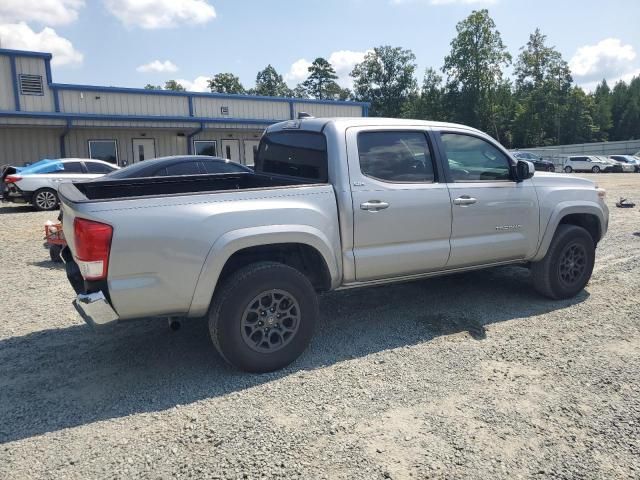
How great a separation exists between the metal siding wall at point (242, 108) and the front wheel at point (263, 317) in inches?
911

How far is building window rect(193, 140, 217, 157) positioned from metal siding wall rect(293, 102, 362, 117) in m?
4.88

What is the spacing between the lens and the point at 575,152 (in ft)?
185

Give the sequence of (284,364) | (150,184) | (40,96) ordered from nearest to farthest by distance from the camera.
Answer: (284,364)
(150,184)
(40,96)

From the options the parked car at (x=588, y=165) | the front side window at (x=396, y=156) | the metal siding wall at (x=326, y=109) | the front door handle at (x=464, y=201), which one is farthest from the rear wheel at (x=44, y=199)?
the parked car at (x=588, y=165)

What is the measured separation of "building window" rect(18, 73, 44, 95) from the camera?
21.2 metres

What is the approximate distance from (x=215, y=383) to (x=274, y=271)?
0.94m

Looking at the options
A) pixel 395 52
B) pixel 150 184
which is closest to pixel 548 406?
pixel 150 184

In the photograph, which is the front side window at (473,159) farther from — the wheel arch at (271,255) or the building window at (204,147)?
the building window at (204,147)

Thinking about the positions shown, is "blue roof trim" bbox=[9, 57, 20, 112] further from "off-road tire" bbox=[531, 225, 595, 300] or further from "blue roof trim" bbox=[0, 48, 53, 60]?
"off-road tire" bbox=[531, 225, 595, 300]

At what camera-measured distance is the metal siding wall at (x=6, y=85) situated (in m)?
20.8

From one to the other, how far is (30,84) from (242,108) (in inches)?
383

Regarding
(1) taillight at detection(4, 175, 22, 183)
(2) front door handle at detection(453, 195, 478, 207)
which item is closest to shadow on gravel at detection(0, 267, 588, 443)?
(2) front door handle at detection(453, 195, 478, 207)

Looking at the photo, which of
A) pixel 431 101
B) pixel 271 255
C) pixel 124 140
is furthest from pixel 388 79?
pixel 271 255

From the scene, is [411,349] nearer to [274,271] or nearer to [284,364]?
[284,364]
